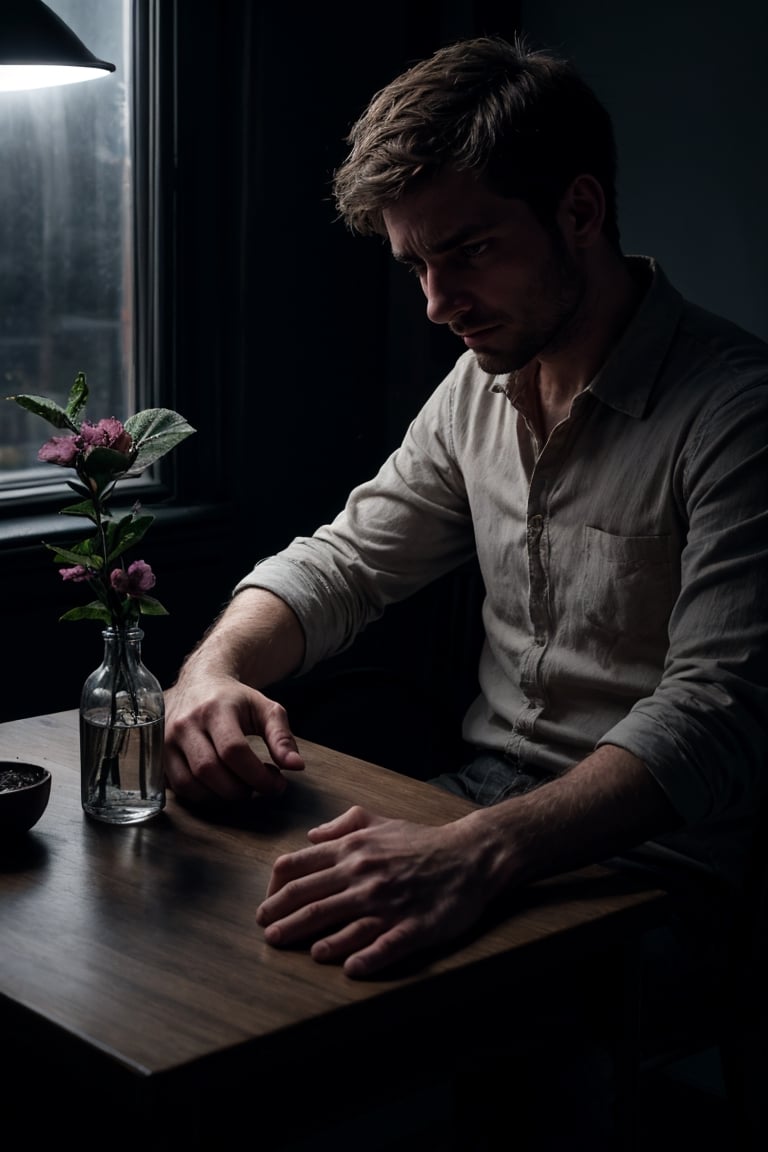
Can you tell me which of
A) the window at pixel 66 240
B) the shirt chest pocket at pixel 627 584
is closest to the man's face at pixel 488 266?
the shirt chest pocket at pixel 627 584

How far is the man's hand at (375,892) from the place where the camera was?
1.16 m

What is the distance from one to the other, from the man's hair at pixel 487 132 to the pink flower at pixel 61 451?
0.59 m

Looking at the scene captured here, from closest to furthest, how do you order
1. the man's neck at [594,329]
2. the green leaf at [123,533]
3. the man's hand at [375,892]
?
the man's hand at [375,892] < the green leaf at [123,533] < the man's neck at [594,329]

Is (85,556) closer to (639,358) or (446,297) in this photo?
(446,297)

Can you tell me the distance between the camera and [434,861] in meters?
1.25

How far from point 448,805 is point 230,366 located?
4.04ft

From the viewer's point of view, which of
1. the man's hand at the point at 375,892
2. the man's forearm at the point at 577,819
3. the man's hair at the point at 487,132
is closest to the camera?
the man's hand at the point at 375,892

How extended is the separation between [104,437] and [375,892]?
516mm

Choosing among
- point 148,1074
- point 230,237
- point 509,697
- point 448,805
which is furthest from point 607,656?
point 230,237

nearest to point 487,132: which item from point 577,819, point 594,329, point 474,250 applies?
point 474,250

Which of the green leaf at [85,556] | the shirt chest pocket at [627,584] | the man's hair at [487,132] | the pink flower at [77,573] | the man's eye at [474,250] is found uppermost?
the man's hair at [487,132]

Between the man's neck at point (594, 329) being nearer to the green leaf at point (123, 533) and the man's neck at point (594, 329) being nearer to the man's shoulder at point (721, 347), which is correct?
the man's shoulder at point (721, 347)

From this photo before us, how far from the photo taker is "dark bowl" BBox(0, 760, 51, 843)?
1343mm

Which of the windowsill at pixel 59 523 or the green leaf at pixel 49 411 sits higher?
the green leaf at pixel 49 411
